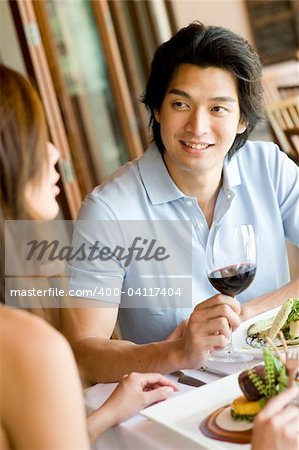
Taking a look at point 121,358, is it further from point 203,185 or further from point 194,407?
point 203,185

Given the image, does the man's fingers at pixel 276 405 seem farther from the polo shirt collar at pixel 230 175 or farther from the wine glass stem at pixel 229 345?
the polo shirt collar at pixel 230 175

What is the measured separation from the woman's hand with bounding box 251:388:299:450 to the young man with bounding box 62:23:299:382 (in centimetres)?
87

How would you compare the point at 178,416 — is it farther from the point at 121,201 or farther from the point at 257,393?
the point at 121,201

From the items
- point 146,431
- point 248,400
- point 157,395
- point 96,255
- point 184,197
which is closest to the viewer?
point 248,400

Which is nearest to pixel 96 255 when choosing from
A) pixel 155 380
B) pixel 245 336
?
pixel 245 336

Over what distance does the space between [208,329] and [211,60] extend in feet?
2.67

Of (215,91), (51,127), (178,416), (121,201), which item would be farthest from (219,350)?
(51,127)

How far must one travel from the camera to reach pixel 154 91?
2.29 metres

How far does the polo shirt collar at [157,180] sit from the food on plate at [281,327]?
0.53 m

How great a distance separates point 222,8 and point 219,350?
22.2 ft

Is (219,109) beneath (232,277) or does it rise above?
above

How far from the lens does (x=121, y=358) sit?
1.81 metres

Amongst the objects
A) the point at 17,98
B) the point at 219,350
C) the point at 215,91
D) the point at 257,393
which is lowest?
the point at 219,350

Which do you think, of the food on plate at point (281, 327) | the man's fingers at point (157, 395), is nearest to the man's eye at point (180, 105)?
the food on plate at point (281, 327)
